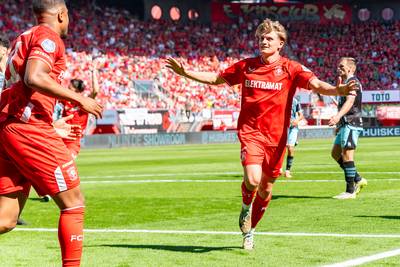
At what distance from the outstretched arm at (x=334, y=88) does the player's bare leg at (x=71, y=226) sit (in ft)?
10.2

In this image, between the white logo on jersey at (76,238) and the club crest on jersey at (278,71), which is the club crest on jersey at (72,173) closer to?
the white logo on jersey at (76,238)

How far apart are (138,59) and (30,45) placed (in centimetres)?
5508

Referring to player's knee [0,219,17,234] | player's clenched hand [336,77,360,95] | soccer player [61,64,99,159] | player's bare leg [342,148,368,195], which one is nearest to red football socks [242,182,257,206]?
player's clenched hand [336,77,360,95]

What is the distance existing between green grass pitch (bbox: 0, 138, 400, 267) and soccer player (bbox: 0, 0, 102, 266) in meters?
1.76

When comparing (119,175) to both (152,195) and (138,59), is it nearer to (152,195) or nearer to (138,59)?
(152,195)

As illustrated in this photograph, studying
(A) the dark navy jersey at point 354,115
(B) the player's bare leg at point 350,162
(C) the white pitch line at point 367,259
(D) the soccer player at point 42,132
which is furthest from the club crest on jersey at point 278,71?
(B) the player's bare leg at point 350,162

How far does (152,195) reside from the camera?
16953 millimetres

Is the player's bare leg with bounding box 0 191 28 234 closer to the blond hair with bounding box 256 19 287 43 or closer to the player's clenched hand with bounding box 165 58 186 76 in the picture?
the player's clenched hand with bounding box 165 58 186 76

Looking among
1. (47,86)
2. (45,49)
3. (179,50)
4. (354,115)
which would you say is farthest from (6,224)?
(179,50)

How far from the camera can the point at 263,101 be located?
9.86m

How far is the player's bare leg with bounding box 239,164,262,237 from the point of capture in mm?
9594

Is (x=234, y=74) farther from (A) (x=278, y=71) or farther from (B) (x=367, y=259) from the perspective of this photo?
(B) (x=367, y=259)

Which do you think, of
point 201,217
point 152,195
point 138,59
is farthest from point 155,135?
point 201,217

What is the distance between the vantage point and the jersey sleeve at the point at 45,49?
678cm
